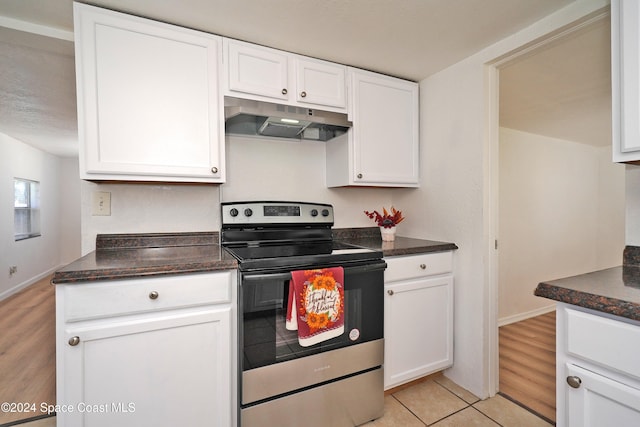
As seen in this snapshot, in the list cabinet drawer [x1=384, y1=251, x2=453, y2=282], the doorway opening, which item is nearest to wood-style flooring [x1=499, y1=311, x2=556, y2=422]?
the doorway opening

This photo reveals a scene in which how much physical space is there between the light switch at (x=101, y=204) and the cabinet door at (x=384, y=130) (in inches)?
57.7

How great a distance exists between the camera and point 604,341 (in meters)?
0.88

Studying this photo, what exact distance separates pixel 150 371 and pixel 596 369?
61.0 inches

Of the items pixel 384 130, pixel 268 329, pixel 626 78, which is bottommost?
pixel 268 329

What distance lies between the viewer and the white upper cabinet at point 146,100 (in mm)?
1438

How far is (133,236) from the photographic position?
1765 mm

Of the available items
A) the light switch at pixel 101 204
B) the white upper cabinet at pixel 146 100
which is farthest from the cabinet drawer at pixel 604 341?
the light switch at pixel 101 204

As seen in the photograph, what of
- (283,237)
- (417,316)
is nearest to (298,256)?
(283,237)

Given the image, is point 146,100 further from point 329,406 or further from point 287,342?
point 329,406

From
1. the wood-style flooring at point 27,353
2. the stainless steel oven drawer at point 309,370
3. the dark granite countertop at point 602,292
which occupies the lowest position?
the wood-style flooring at point 27,353

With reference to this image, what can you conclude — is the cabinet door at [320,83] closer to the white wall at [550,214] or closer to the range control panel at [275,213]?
the range control panel at [275,213]

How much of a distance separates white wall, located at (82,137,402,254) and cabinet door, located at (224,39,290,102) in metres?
0.38

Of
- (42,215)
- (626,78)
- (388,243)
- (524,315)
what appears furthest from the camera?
(42,215)

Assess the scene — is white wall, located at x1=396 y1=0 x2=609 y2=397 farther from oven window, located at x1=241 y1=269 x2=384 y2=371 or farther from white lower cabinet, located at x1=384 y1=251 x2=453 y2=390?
oven window, located at x1=241 y1=269 x2=384 y2=371
